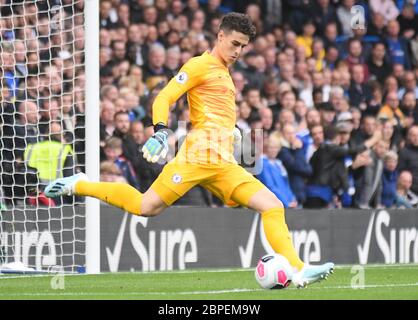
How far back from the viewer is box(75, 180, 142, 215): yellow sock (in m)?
9.63

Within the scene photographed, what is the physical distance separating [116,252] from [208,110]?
13.7 ft

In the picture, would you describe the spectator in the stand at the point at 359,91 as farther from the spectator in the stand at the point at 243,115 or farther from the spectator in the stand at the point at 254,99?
the spectator in the stand at the point at 243,115

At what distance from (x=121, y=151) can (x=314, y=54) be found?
5.74 m

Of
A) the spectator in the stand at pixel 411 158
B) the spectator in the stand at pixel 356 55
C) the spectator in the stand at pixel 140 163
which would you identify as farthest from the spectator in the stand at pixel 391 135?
the spectator in the stand at pixel 140 163

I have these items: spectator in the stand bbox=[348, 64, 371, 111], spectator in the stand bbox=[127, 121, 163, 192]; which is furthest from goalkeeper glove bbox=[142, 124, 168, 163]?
spectator in the stand bbox=[348, 64, 371, 111]

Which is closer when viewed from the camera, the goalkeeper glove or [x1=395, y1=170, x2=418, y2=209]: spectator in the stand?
the goalkeeper glove

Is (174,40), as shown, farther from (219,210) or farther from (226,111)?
(226,111)

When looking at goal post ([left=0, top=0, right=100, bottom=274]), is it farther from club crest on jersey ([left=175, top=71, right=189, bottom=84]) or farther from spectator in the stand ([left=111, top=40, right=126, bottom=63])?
club crest on jersey ([left=175, top=71, right=189, bottom=84])

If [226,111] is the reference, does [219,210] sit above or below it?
below

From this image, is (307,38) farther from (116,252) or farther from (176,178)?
(176,178)

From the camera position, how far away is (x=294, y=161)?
15383 mm

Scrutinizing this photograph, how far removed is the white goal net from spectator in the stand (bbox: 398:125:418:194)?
572 cm

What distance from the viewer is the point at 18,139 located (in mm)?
13203
